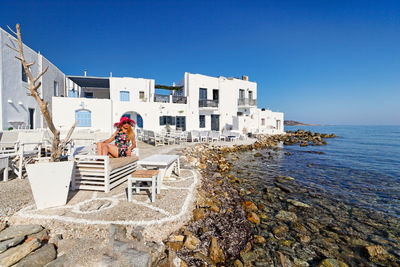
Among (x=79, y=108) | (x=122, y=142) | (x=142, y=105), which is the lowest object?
(x=122, y=142)

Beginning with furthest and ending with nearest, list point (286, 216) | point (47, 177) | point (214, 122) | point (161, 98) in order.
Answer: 1. point (214, 122)
2. point (161, 98)
3. point (286, 216)
4. point (47, 177)

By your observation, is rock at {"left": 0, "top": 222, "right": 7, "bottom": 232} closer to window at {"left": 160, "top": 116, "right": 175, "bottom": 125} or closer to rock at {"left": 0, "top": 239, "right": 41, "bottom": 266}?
rock at {"left": 0, "top": 239, "right": 41, "bottom": 266}

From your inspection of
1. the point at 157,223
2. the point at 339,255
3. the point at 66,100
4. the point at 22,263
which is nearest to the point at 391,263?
the point at 339,255

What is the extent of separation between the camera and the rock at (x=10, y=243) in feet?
7.35

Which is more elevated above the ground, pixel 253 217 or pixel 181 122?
pixel 181 122

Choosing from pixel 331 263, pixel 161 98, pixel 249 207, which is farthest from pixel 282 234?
pixel 161 98

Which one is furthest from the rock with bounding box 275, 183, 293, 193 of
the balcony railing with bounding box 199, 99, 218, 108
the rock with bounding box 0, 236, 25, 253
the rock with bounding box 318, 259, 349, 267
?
the balcony railing with bounding box 199, 99, 218, 108

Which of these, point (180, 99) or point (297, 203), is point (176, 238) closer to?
point (297, 203)

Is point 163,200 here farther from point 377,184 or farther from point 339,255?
point 377,184

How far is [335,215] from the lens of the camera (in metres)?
4.62

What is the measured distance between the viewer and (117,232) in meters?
2.63

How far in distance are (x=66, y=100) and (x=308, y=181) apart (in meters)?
15.9

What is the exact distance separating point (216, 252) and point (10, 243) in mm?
2657

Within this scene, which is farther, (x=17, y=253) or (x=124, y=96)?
(x=124, y=96)
